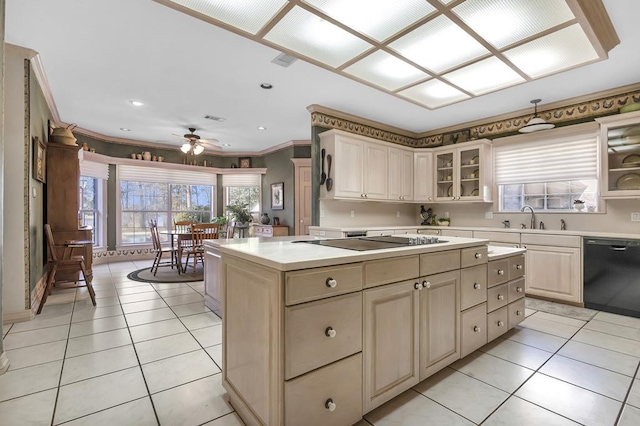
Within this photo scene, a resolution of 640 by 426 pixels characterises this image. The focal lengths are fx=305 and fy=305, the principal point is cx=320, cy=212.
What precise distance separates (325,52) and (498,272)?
2399mm

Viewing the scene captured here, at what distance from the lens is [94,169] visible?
6.14 metres

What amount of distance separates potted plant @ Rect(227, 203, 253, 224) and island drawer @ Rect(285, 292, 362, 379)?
6262mm

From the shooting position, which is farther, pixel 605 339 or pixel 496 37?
pixel 605 339

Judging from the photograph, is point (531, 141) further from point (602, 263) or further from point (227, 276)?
point (227, 276)

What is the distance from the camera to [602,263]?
3.43 meters

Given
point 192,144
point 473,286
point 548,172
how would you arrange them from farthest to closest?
point 192,144, point 548,172, point 473,286

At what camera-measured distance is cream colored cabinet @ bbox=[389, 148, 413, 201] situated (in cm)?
511

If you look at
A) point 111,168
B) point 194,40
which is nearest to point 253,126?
point 194,40

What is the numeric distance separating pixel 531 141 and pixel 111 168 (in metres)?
7.86

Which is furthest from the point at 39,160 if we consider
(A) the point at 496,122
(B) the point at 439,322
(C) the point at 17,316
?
(A) the point at 496,122

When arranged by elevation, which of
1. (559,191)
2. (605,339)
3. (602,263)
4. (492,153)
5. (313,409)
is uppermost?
(492,153)

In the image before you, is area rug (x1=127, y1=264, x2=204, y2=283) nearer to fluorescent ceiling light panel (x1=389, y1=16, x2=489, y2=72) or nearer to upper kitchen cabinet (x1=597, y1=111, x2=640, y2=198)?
fluorescent ceiling light panel (x1=389, y1=16, x2=489, y2=72)

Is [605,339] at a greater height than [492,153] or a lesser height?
lesser

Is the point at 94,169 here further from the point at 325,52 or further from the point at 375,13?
the point at 375,13
